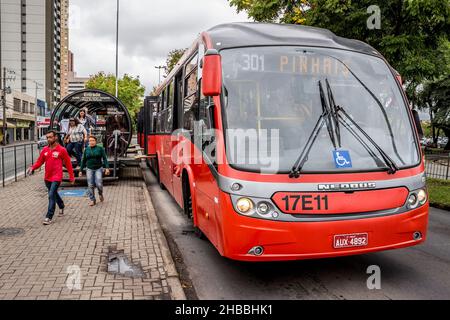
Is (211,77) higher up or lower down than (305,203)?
higher up

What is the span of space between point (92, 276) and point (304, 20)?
11645 mm

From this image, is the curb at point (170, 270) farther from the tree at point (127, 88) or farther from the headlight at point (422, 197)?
the tree at point (127, 88)

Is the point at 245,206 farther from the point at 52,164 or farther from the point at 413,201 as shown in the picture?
the point at 52,164

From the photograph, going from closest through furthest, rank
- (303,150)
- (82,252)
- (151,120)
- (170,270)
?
(303,150) < (170,270) < (82,252) < (151,120)

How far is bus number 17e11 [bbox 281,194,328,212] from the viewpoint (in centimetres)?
471

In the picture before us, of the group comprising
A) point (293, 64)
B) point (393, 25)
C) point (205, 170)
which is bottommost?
point (205, 170)

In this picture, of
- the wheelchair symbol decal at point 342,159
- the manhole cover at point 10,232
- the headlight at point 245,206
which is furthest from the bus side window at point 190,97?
the manhole cover at point 10,232

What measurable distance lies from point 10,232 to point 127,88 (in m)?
56.4

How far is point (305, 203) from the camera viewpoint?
4.73m

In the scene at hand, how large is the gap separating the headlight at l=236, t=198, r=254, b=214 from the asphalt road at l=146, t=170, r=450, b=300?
3.38ft

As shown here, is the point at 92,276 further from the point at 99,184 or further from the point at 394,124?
the point at 99,184

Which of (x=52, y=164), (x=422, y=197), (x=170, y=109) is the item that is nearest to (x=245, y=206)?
(x=422, y=197)

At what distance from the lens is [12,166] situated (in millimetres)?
16016

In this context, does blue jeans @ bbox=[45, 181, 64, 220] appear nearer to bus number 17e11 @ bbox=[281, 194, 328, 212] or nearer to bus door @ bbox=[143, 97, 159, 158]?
bus number 17e11 @ bbox=[281, 194, 328, 212]
